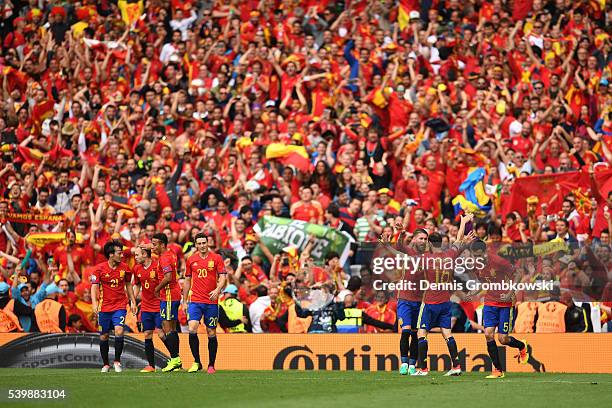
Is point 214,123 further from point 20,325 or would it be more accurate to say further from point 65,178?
point 20,325

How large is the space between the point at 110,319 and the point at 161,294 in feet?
3.33

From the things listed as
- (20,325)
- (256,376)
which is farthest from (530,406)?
(20,325)

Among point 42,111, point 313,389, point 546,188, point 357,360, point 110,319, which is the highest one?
point 42,111

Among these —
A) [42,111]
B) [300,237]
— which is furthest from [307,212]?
[42,111]

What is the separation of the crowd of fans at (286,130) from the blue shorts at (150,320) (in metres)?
2.24

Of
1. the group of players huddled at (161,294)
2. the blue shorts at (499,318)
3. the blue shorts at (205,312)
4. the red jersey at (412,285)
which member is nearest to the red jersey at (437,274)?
the red jersey at (412,285)

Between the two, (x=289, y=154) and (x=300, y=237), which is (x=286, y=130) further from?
(x=300, y=237)

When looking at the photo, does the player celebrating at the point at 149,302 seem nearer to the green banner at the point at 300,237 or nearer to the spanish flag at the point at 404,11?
the green banner at the point at 300,237

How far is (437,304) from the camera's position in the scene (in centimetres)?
1516

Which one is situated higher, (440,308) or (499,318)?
(440,308)

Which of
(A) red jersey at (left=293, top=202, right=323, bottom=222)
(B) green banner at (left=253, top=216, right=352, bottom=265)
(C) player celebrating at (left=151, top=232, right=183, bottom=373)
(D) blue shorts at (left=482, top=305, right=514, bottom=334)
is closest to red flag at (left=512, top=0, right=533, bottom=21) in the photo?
(A) red jersey at (left=293, top=202, right=323, bottom=222)

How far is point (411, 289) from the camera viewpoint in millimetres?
15266

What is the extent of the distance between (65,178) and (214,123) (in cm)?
342

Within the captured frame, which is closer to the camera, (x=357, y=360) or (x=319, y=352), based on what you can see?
(x=357, y=360)
